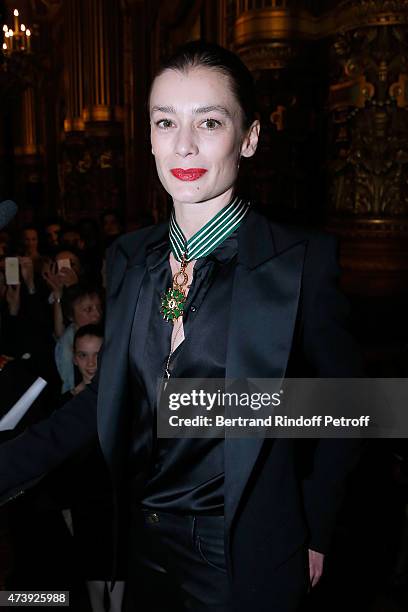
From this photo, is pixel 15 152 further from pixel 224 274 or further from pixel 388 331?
pixel 224 274

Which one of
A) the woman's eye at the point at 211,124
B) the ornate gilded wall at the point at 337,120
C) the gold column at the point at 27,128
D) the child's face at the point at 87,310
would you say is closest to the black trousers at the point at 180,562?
the woman's eye at the point at 211,124

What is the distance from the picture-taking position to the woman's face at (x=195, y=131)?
48.3 inches

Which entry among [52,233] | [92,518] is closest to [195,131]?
[92,518]

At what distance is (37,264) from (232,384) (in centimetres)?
497

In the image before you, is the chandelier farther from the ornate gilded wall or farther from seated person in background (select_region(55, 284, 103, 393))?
seated person in background (select_region(55, 284, 103, 393))

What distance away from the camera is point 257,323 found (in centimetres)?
124

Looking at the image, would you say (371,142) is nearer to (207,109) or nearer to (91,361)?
(91,361)

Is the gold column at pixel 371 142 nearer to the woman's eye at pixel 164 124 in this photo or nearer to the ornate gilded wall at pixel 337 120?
the ornate gilded wall at pixel 337 120

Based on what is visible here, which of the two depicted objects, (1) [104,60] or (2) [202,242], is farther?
(1) [104,60]

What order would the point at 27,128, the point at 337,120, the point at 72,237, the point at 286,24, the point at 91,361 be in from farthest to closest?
1. the point at 27,128
2. the point at 72,237
3. the point at 286,24
4. the point at 337,120
5. the point at 91,361

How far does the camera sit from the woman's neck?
1330 mm

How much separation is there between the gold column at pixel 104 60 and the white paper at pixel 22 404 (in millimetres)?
11632

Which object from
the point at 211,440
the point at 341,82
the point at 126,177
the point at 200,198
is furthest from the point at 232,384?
the point at 126,177

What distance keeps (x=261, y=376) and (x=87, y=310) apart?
2.76 meters
